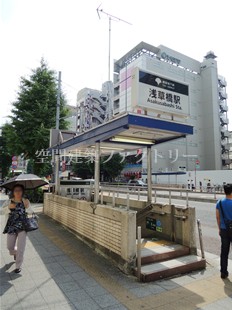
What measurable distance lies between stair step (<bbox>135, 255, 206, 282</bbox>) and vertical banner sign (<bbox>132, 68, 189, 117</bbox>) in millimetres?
3177

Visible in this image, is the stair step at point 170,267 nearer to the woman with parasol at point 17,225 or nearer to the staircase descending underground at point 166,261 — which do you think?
the staircase descending underground at point 166,261

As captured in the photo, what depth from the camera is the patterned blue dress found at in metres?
4.85

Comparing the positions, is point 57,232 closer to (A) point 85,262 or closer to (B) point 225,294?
(A) point 85,262

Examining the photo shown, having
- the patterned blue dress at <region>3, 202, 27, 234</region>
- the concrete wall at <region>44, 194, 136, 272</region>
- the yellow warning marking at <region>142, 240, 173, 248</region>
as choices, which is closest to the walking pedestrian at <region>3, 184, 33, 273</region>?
the patterned blue dress at <region>3, 202, 27, 234</region>

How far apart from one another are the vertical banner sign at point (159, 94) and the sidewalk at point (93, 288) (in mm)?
3389

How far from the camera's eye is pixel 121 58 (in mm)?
57812

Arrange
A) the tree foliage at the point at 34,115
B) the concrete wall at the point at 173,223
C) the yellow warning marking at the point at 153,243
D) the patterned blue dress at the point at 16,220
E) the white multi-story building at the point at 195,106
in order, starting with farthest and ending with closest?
the white multi-story building at the point at 195,106 → the tree foliage at the point at 34,115 → the yellow warning marking at the point at 153,243 → the concrete wall at the point at 173,223 → the patterned blue dress at the point at 16,220

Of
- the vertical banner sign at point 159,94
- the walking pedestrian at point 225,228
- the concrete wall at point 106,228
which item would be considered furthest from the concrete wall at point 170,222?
the vertical banner sign at point 159,94

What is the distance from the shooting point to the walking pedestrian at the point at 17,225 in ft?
15.6

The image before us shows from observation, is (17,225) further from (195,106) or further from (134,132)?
(195,106)

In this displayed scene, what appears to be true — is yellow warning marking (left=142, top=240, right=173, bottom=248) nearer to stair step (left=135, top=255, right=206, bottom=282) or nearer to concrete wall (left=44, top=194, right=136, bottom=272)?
stair step (left=135, top=255, right=206, bottom=282)

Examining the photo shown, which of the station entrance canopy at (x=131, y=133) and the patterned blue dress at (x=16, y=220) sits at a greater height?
the station entrance canopy at (x=131, y=133)

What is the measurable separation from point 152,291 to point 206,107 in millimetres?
58524

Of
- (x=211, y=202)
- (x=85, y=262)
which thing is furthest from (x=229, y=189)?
(x=211, y=202)
